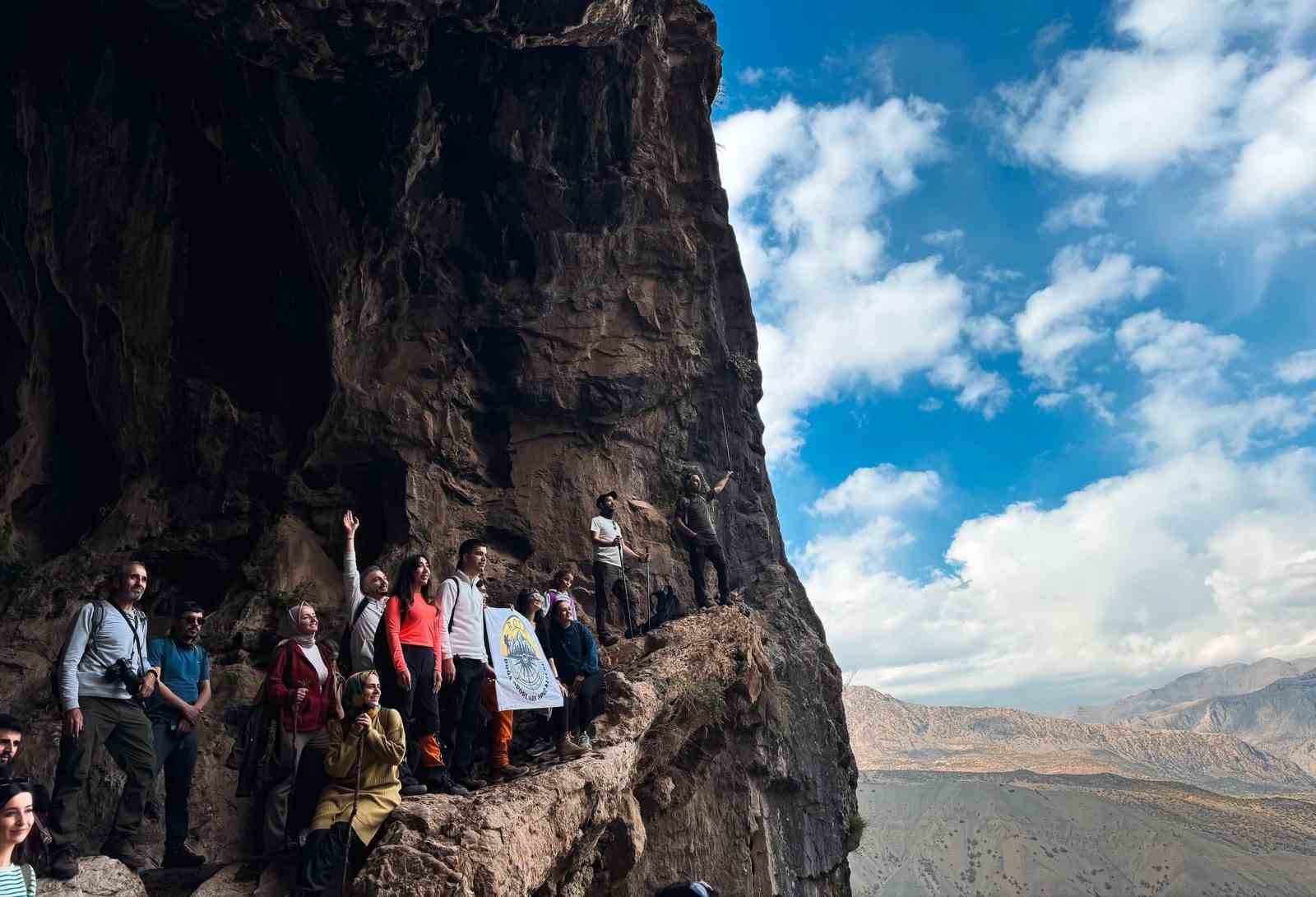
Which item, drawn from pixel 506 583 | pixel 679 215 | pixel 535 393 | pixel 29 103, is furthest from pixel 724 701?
pixel 29 103

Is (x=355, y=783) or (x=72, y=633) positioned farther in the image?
(x=72, y=633)

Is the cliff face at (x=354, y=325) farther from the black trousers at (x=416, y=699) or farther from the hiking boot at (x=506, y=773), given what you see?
the black trousers at (x=416, y=699)

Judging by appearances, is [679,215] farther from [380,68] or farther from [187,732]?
[187,732]

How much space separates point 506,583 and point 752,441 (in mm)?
6254

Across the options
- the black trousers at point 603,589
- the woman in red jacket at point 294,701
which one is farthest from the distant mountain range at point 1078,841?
the woman in red jacket at point 294,701

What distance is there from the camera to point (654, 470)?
1619 centimetres

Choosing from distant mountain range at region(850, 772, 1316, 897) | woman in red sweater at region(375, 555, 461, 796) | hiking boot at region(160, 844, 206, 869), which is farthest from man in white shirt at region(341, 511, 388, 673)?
distant mountain range at region(850, 772, 1316, 897)

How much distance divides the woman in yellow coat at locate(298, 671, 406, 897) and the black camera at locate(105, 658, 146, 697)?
4.31ft

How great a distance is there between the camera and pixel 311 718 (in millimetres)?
6027

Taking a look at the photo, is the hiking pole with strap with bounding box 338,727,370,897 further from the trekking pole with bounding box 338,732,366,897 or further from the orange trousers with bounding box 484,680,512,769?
the orange trousers with bounding box 484,680,512,769

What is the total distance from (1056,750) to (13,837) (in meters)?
146

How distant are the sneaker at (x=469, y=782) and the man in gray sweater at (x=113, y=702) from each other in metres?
1.97

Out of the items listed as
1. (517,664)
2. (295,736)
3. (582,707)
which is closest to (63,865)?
(295,736)

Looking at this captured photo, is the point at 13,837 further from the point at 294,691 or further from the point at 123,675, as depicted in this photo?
the point at 294,691
